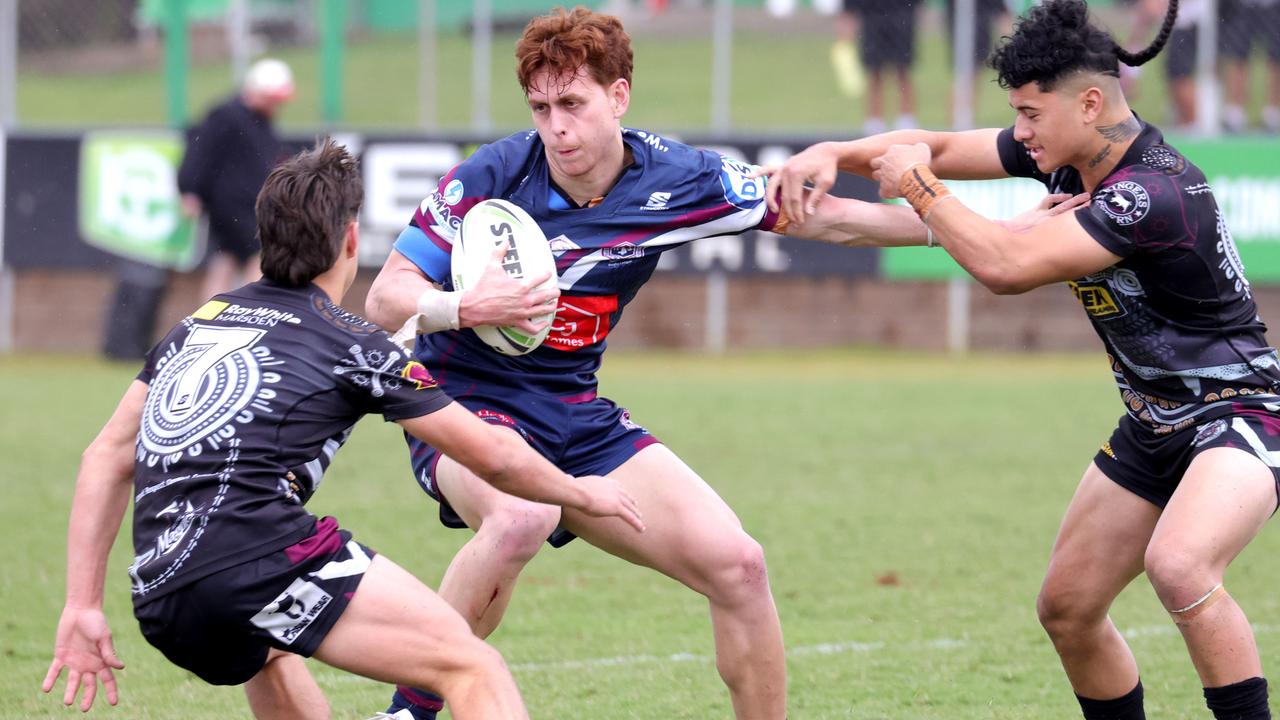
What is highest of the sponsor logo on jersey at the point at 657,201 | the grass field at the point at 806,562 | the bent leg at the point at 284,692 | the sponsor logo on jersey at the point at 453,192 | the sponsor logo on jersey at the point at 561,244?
the sponsor logo on jersey at the point at 453,192

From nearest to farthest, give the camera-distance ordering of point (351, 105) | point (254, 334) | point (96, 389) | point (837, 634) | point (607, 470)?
point (254, 334) → point (607, 470) → point (837, 634) → point (96, 389) → point (351, 105)

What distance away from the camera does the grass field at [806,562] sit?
5301 millimetres

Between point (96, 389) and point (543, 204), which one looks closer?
point (543, 204)

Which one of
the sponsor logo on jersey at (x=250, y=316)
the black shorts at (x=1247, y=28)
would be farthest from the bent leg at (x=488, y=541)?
the black shorts at (x=1247, y=28)

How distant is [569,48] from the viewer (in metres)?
4.45

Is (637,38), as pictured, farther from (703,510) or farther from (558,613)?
(703,510)

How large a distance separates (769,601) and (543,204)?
1.30 m

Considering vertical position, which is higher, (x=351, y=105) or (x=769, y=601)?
(x=351, y=105)

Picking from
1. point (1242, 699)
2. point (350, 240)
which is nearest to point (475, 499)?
point (350, 240)

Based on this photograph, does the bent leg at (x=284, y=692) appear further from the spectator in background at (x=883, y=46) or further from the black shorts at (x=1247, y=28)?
the black shorts at (x=1247, y=28)

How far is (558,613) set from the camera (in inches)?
251

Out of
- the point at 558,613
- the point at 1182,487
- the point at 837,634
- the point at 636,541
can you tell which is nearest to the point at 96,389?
the point at 558,613

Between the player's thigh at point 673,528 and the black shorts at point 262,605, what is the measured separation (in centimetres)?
106

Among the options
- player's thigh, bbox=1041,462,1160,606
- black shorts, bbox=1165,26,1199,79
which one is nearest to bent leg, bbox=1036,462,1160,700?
player's thigh, bbox=1041,462,1160,606
